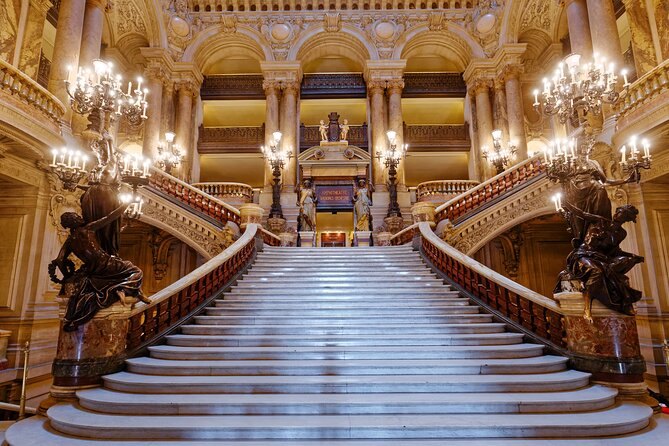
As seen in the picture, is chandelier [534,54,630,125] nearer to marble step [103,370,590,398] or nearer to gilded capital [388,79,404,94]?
marble step [103,370,590,398]

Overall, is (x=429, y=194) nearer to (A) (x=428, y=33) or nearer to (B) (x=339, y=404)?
(A) (x=428, y=33)

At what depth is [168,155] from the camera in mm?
14367

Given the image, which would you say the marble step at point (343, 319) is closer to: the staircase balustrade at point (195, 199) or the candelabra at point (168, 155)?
the staircase balustrade at point (195, 199)

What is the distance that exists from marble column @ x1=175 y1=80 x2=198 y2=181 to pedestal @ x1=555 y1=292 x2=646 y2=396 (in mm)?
14656

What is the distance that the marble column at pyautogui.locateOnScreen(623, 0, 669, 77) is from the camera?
8992mm

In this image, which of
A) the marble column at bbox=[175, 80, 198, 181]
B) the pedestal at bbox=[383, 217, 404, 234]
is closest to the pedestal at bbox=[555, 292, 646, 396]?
the pedestal at bbox=[383, 217, 404, 234]

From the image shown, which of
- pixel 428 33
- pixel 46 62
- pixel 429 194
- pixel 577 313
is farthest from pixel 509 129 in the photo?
pixel 46 62

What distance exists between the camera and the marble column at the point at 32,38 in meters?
9.15

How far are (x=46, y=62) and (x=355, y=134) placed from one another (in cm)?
1195

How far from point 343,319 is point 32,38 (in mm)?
10456

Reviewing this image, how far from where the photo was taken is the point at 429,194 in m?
14.1

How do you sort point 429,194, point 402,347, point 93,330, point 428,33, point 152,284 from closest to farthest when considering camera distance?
point 93,330 → point 402,347 → point 152,284 → point 429,194 → point 428,33

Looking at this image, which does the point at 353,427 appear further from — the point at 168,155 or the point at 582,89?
the point at 168,155

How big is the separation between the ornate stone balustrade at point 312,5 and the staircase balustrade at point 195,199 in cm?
1012
